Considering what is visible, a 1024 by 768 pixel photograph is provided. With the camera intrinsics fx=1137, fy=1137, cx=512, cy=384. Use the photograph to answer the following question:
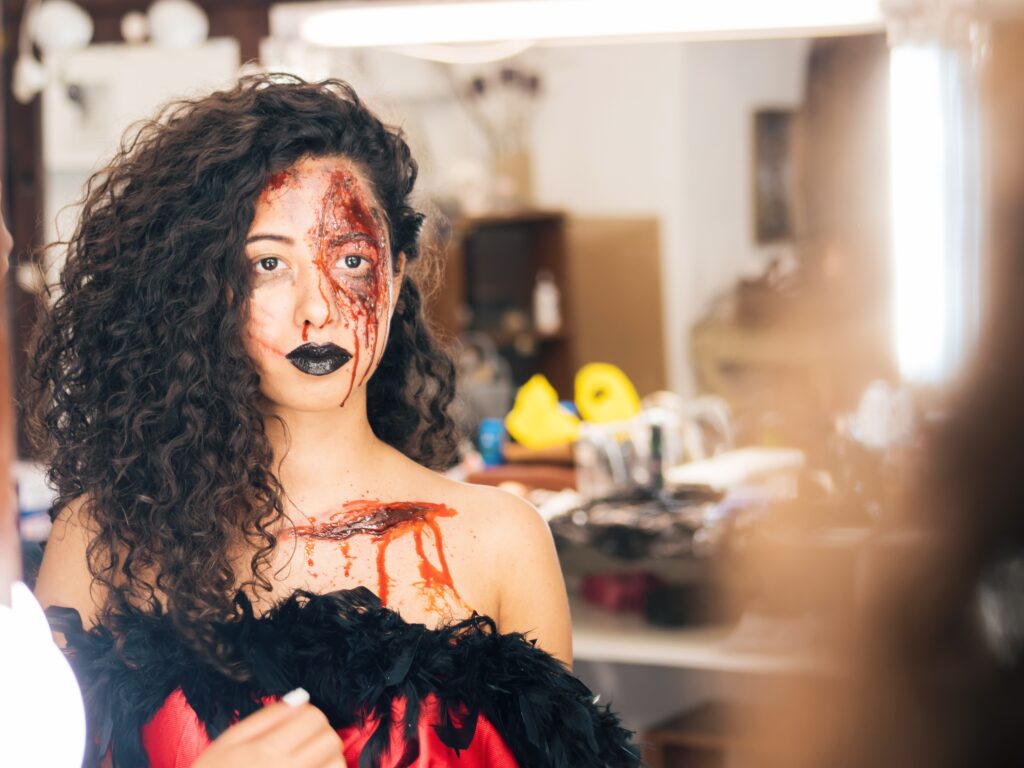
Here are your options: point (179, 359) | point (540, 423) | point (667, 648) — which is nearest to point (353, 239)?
point (179, 359)

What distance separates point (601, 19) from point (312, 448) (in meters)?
1.23

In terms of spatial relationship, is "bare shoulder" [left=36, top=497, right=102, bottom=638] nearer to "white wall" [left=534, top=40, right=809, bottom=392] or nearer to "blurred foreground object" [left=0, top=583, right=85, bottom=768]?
"blurred foreground object" [left=0, top=583, right=85, bottom=768]

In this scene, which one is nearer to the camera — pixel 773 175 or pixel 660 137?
pixel 773 175

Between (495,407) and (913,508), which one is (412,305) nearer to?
(913,508)

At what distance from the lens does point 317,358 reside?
0.98 m

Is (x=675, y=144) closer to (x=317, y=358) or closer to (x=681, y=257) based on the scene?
(x=681, y=257)

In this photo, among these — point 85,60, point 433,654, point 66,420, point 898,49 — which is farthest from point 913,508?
point 85,60

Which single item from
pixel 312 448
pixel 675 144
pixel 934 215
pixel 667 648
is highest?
pixel 675 144

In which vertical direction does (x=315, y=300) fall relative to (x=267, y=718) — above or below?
above

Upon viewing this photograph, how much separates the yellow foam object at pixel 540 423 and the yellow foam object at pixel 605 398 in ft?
0.19

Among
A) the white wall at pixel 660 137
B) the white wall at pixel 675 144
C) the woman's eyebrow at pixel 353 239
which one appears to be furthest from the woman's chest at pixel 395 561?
the white wall at pixel 675 144

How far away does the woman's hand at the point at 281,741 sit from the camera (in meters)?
0.86

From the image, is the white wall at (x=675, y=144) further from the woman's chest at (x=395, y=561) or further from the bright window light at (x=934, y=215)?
the woman's chest at (x=395, y=561)

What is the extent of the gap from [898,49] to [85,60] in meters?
1.92
